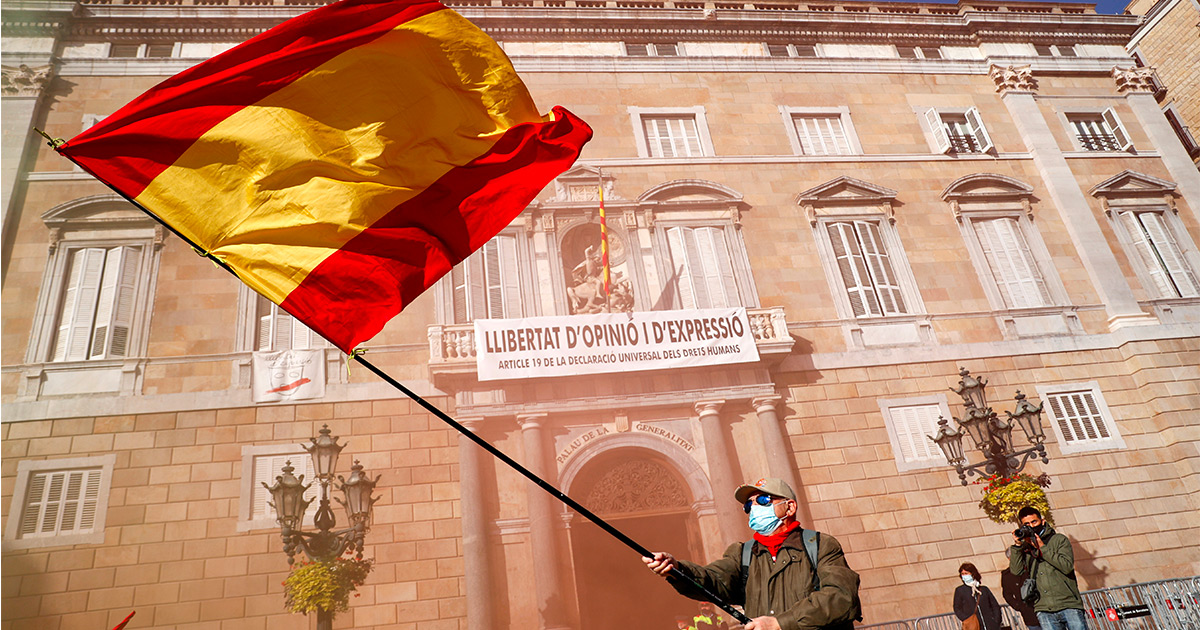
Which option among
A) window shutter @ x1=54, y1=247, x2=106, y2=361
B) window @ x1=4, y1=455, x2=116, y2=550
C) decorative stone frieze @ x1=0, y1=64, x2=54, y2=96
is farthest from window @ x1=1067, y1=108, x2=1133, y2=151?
decorative stone frieze @ x1=0, y1=64, x2=54, y2=96

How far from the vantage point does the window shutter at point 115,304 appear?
11.9 meters

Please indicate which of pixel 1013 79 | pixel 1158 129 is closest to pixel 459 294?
pixel 1013 79

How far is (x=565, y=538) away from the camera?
11438 mm

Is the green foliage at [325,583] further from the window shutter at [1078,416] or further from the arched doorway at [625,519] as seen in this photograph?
the window shutter at [1078,416]

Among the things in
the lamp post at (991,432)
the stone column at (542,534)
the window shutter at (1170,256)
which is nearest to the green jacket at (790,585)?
the lamp post at (991,432)

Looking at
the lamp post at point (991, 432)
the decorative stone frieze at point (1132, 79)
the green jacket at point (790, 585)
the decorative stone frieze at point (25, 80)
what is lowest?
the green jacket at point (790, 585)

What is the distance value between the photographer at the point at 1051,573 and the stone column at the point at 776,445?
5.50 meters

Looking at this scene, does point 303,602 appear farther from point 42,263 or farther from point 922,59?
point 922,59

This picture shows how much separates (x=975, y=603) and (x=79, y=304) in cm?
1394

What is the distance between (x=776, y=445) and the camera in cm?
1230

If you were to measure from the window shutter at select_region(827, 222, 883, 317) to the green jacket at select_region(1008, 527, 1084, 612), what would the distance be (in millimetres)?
8023

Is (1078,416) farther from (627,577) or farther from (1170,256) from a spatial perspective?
(627,577)

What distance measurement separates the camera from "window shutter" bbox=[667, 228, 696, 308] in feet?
44.6

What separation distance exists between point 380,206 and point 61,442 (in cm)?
950
